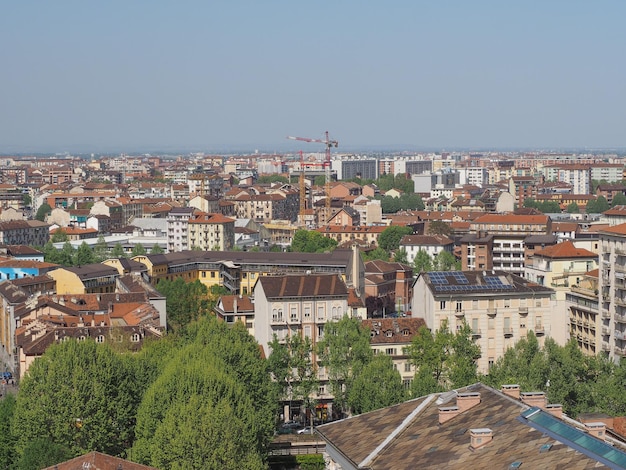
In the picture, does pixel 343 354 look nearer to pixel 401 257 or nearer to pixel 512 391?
pixel 512 391

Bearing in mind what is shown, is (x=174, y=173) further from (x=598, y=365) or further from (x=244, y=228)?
(x=598, y=365)

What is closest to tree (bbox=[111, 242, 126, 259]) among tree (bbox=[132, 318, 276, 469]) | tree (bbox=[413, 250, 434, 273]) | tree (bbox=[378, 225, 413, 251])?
tree (bbox=[378, 225, 413, 251])

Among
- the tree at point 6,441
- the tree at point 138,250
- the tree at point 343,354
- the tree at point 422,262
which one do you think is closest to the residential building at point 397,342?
the tree at point 343,354

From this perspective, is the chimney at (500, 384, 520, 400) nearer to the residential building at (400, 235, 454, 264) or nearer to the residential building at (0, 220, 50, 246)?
the residential building at (400, 235, 454, 264)

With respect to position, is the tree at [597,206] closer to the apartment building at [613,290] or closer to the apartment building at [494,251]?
the apartment building at [494,251]

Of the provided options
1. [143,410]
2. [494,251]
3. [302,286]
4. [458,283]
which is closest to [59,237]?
[494,251]

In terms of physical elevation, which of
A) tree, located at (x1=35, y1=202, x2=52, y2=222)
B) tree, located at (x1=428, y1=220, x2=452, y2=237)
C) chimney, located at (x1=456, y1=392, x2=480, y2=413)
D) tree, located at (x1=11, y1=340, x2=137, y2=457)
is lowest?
tree, located at (x1=35, y1=202, x2=52, y2=222)

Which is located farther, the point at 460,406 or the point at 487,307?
the point at 487,307

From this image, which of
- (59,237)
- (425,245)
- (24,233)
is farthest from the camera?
(24,233)
